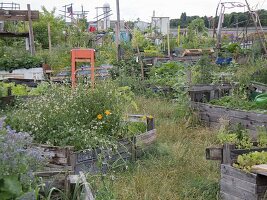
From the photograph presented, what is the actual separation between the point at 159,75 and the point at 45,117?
7.47m

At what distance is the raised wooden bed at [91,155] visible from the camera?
17.1 ft

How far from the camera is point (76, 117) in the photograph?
5949mm

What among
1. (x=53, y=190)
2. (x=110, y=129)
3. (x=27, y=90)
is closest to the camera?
(x=53, y=190)

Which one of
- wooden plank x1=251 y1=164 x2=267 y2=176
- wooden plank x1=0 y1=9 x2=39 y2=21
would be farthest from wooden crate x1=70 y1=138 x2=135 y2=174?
wooden plank x1=0 y1=9 x2=39 y2=21

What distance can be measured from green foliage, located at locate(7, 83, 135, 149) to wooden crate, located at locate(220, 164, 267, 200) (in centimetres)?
150

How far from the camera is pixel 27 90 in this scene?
988 centimetres

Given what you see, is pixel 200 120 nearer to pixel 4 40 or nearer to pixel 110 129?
pixel 110 129

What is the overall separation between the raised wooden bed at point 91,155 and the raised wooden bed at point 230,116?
5.95ft

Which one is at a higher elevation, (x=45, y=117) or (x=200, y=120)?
(x=45, y=117)

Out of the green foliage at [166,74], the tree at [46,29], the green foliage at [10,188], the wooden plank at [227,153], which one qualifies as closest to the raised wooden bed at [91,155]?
the wooden plank at [227,153]

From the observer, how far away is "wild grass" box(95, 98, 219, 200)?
5043 mm

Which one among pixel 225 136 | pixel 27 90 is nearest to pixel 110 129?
pixel 225 136

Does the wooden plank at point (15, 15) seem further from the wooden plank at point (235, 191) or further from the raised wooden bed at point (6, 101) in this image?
the wooden plank at point (235, 191)

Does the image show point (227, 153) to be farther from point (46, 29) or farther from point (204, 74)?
point (46, 29)
